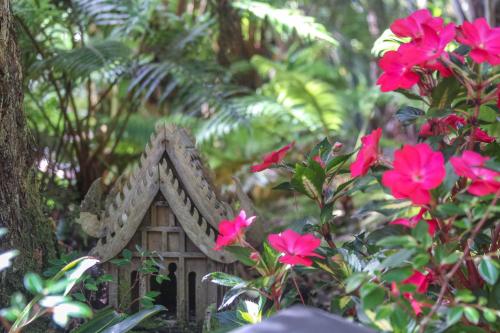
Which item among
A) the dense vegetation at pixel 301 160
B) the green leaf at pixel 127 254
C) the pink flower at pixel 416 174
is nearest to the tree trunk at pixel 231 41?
the dense vegetation at pixel 301 160

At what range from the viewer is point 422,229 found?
1.13m

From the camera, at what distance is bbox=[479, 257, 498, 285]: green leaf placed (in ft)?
3.57

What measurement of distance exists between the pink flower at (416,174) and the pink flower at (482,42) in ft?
0.77

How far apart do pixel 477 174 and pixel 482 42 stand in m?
0.30

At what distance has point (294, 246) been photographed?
4.42 ft

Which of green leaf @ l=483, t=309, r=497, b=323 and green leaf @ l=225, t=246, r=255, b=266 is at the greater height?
green leaf @ l=225, t=246, r=255, b=266

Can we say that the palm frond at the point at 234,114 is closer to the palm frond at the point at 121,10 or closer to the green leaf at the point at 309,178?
the palm frond at the point at 121,10

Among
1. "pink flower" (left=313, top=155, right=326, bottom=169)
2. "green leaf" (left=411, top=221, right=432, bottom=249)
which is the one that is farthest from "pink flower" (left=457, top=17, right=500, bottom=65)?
"pink flower" (left=313, top=155, right=326, bottom=169)

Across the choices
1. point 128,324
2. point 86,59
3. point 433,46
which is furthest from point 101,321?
point 86,59

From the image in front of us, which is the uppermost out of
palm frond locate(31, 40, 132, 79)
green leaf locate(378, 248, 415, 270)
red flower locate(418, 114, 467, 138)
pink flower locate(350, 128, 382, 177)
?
palm frond locate(31, 40, 132, 79)

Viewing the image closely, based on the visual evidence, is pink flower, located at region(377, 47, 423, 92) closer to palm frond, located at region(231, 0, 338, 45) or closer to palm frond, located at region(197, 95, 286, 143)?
palm frond, located at region(231, 0, 338, 45)

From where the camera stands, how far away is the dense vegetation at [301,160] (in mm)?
1149

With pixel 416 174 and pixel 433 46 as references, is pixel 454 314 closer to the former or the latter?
pixel 416 174

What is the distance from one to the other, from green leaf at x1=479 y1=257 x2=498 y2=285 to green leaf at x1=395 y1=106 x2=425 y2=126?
40 centimetres
